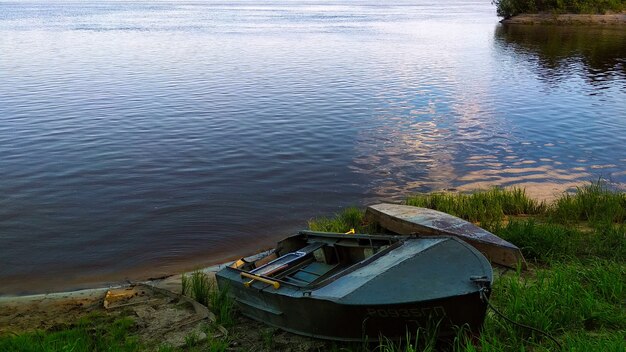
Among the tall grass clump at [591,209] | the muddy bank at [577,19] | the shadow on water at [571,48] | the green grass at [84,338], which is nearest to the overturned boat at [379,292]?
the green grass at [84,338]

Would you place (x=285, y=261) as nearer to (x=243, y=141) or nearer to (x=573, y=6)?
(x=243, y=141)

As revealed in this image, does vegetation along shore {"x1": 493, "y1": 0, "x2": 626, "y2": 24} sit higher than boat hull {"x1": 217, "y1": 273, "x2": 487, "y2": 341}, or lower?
higher

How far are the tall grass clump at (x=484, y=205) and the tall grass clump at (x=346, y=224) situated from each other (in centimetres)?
143

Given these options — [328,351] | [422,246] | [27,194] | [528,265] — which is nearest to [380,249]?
[422,246]

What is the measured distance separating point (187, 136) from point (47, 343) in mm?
13839

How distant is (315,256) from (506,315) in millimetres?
3218

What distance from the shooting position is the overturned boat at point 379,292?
684cm

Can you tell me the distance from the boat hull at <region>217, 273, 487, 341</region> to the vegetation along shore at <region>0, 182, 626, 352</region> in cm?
14

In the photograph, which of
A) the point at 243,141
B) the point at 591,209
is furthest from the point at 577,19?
the point at 591,209

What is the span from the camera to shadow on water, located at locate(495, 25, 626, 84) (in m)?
35.4

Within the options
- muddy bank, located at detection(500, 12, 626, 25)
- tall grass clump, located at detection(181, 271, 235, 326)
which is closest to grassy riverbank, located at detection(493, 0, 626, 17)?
muddy bank, located at detection(500, 12, 626, 25)

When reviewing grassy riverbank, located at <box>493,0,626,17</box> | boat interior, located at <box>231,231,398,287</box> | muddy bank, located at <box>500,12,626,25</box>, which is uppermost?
grassy riverbank, located at <box>493,0,626,17</box>

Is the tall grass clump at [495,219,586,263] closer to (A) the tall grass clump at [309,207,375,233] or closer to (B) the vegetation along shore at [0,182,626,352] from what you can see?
(B) the vegetation along shore at [0,182,626,352]

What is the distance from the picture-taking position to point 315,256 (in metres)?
9.68
